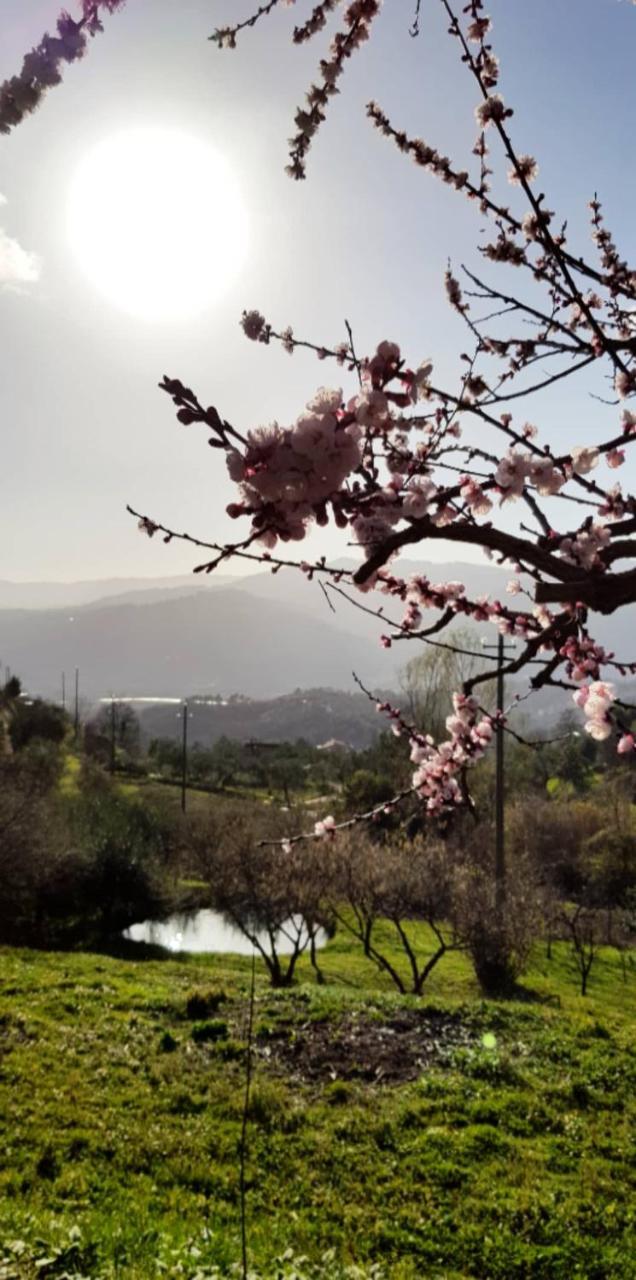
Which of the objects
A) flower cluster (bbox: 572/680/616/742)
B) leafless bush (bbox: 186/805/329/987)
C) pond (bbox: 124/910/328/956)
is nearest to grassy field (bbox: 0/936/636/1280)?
flower cluster (bbox: 572/680/616/742)

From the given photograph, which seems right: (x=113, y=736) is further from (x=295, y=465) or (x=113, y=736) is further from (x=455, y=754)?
(x=295, y=465)

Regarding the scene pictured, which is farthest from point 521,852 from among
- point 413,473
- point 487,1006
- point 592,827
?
point 413,473

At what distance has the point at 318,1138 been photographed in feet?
21.8

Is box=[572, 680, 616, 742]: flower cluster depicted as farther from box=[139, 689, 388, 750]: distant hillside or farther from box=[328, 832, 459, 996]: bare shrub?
box=[139, 689, 388, 750]: distant hillside

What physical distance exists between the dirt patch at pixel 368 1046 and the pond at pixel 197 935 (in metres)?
11.6

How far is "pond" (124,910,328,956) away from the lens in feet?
74.0

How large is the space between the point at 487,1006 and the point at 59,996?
20.3 ft

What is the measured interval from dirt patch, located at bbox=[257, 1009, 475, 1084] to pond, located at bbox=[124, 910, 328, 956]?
1163 centimetres

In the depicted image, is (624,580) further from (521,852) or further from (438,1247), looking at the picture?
(521,852)

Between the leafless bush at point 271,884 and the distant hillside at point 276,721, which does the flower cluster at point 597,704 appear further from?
the distant hillside at point 276,721

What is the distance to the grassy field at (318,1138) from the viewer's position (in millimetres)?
4898

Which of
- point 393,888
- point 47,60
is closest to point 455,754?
point 47,60

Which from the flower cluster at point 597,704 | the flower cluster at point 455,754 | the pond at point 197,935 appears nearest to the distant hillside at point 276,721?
the pond at point 197,935

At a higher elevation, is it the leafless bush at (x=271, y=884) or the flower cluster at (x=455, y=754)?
the flower cluster at (x=455, y=754)
